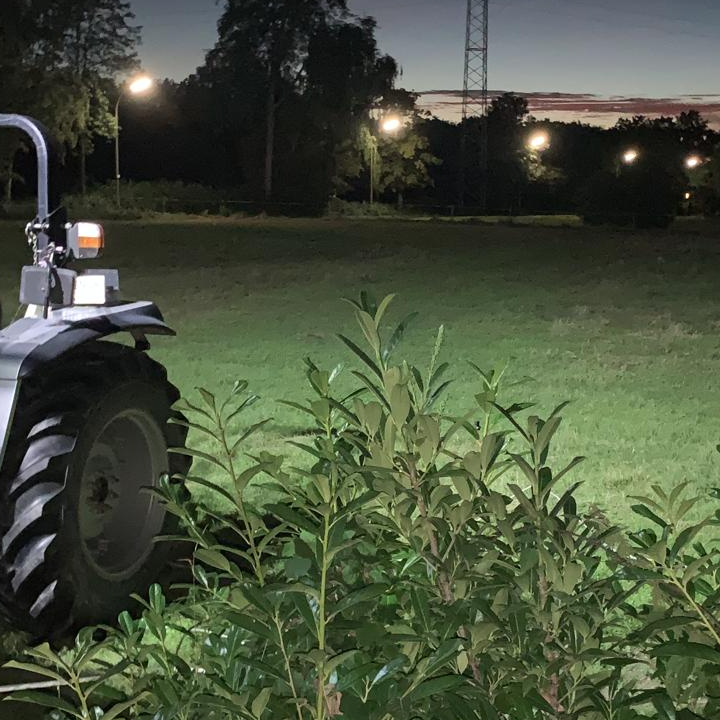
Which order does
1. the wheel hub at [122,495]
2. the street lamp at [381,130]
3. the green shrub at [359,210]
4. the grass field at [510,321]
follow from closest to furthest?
1. the wheel hub at [122,495]
2. the grass field at [510,321]
3. the green shrub at [359,210]
4. the street lamp at [381,130]

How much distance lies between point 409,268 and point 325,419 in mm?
18965

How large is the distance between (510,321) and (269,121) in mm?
49150

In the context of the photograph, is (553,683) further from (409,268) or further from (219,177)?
(219,177)

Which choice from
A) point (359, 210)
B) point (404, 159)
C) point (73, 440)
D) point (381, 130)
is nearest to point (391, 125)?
point (381, 130)

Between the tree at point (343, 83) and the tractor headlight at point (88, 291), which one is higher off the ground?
the tree at point (343, 83)

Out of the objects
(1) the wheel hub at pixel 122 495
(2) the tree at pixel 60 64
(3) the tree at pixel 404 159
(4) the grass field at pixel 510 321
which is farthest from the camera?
(3) the tree at pixel 404 159

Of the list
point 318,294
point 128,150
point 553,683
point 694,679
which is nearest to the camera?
point 553,683

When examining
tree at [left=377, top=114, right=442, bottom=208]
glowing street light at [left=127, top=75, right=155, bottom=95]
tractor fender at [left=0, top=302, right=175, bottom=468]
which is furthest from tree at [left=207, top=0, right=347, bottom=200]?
tractor fender at [left=0, top=302, right=175, bottom=468]

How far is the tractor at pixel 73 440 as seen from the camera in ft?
11.7

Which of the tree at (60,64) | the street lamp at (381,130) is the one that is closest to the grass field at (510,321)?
the tree at (60,64)

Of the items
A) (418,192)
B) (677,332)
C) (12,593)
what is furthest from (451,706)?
(418,192)

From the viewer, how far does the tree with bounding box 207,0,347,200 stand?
59688 millimetres

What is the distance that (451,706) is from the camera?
1.44 metres

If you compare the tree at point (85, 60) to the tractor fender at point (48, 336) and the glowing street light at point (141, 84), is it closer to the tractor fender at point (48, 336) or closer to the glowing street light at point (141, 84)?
the glowing street light at point (141, 84)
